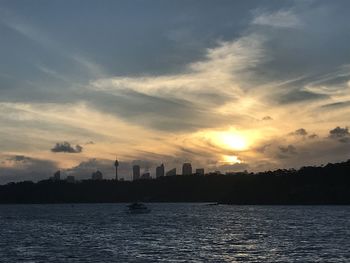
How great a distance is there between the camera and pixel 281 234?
12400 centimetres

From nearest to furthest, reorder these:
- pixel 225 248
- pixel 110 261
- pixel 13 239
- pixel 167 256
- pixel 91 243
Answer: pixel 110 261, pixel 167 256, pixel 225 248, pixel 91 243, pixel 13 239

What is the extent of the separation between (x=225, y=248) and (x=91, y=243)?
24.4m

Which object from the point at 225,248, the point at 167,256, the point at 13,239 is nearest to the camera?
the point at 167,256

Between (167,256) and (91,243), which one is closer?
(167,256)

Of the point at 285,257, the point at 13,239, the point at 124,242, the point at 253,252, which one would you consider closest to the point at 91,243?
the point at 124,242

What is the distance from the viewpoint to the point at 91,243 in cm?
10444

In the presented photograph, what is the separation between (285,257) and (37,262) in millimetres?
33179

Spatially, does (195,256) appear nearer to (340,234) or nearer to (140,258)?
(140,258)

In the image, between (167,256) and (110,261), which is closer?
(110,261)

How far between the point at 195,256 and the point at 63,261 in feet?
59.6

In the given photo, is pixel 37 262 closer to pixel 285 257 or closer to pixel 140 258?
pixel 140 258

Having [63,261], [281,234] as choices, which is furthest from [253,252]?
[281,234]

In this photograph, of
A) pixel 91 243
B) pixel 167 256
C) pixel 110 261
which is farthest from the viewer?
pixel 91 243

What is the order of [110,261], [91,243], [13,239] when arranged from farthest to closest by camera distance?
[13,239] → [91,243] → [110,261]
